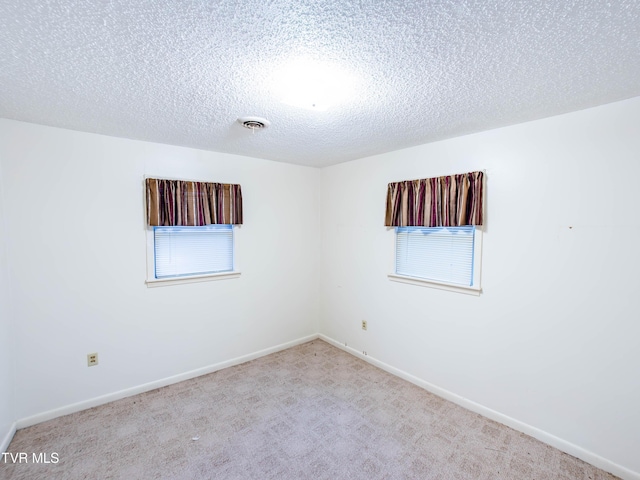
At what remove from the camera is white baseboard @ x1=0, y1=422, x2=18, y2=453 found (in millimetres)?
1948

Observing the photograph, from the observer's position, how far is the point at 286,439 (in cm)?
213

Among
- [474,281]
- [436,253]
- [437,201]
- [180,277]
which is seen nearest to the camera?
[474,281]

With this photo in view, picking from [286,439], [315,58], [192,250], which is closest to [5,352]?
[192,250]

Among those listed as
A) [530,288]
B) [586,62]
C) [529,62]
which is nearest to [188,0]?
[529,62]

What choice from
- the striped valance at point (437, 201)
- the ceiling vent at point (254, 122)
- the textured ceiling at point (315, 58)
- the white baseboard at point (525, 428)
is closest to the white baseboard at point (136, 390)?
the white baseboard at point (525, 428)

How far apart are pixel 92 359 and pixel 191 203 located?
158 centimetres

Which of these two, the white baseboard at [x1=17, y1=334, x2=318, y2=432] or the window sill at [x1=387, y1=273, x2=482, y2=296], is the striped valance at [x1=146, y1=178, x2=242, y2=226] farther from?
the window sill at [x1=387, y1=273, x2=482, y2=296]

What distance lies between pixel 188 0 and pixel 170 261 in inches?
93.4

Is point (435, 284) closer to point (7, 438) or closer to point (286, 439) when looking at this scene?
point (286, 439)

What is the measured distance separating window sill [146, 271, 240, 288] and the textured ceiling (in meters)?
1.39

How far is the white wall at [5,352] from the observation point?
78.8 inches

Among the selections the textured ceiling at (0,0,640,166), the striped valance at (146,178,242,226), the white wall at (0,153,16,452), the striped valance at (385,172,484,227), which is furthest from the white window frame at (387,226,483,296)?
the white wall at (0,153,16,452)

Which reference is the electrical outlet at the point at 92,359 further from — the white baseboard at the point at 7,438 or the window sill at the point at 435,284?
the window sill at the point at 435,284

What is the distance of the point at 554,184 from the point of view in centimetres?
203
